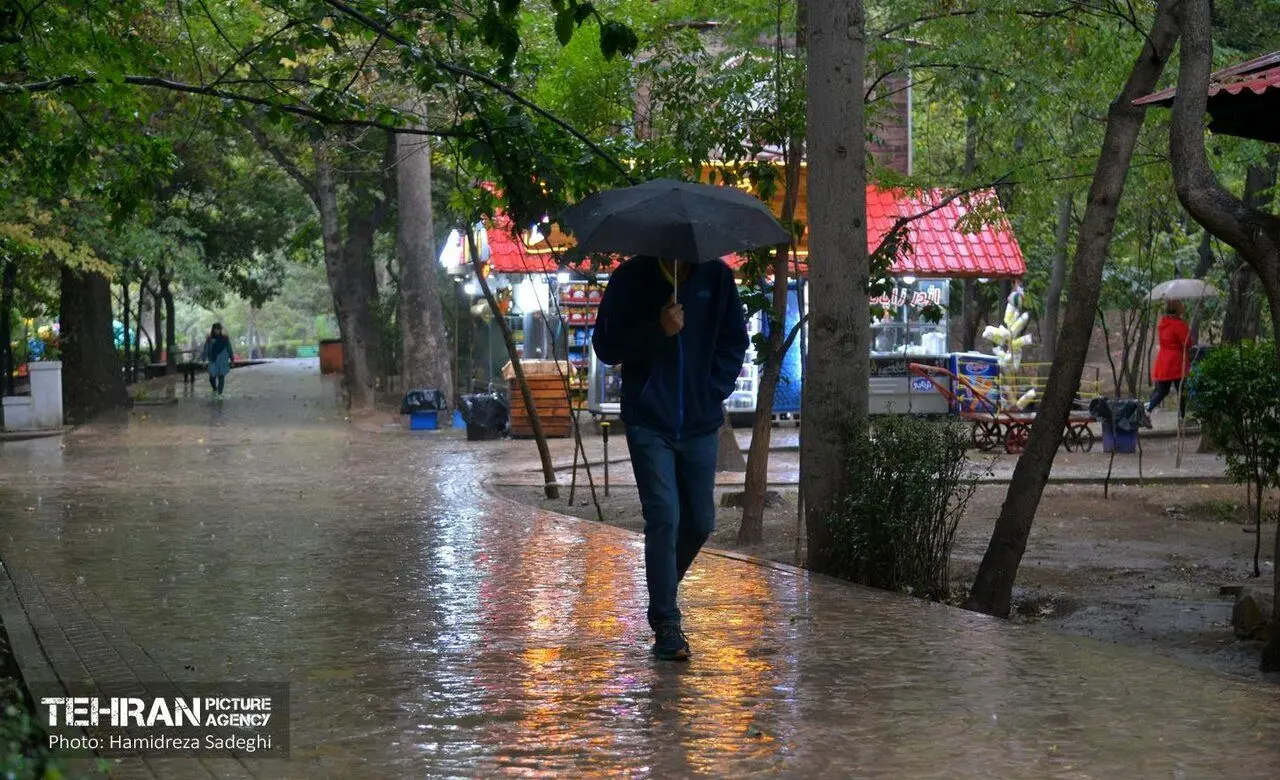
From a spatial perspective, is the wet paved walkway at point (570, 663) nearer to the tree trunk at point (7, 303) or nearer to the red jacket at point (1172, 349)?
the red jacket at point (1172, 349)

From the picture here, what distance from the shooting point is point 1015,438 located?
20.2m

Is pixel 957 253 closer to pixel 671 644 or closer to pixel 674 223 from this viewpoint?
pixel 674 223

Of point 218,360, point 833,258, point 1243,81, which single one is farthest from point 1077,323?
point 218,360

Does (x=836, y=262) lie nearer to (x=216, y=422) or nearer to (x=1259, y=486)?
(x=1259, y=486)

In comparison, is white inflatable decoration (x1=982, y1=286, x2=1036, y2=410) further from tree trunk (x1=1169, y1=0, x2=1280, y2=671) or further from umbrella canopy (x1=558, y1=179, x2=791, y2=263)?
umbrella canopy (x1=558, y1=179, x2=791, y2=263)

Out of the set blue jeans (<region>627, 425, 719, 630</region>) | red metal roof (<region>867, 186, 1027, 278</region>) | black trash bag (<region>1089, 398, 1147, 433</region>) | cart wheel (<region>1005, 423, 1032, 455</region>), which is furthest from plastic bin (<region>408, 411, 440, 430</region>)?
blue jeans (<region>627, 425, 719, 630</region>)

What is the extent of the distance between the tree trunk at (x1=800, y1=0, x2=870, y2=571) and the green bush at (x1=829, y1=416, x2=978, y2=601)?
0.75ft

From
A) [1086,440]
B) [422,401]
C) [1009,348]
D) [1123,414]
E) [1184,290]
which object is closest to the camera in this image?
[1123,414]

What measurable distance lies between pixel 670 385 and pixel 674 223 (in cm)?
70

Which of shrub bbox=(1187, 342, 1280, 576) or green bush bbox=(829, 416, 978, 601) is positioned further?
shrub bbox=(1187, 342, 1280, 576)

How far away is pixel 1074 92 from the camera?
43.8 feet

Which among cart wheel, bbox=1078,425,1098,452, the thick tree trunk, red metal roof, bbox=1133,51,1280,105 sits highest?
red metal roof, bbox=1133,51,1280,105

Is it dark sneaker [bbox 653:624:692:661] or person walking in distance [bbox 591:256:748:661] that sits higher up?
person walking in distance [bbox 591:256:748:661]

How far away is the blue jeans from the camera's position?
6652 mm
